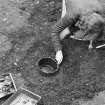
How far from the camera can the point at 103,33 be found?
4902 mm

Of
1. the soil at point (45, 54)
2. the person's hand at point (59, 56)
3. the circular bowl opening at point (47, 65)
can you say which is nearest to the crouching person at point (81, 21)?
the person's hand at point (59, 56)

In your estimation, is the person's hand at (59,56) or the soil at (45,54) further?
the person's hand at (59,56)

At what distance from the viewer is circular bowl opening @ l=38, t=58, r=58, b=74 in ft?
16.1

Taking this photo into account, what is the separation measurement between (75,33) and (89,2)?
659mm

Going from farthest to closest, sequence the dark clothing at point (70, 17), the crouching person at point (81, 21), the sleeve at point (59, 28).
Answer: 1. the sleeve at point (59, 28)
2. the dark clothing at point (70, 17)
3. the crouching person at point (81, 21)

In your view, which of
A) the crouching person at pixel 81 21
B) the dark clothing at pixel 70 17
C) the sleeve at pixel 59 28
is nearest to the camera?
the crouching person at pixel 81 21

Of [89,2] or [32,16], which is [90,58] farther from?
[32,16]

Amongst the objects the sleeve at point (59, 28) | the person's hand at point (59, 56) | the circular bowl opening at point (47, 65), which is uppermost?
the sleeve at point (59, 28)

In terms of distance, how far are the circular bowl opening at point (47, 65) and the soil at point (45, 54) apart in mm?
101

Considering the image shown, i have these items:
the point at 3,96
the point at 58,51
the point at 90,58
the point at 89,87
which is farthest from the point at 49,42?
the point at 3,96

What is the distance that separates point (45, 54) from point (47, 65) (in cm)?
29

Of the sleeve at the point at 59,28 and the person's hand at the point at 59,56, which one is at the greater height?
the sleeve at the point at 59,28

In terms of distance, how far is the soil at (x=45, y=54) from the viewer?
15.3 ft

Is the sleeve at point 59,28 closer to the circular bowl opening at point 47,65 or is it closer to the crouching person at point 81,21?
the crouching person at point 81,21
